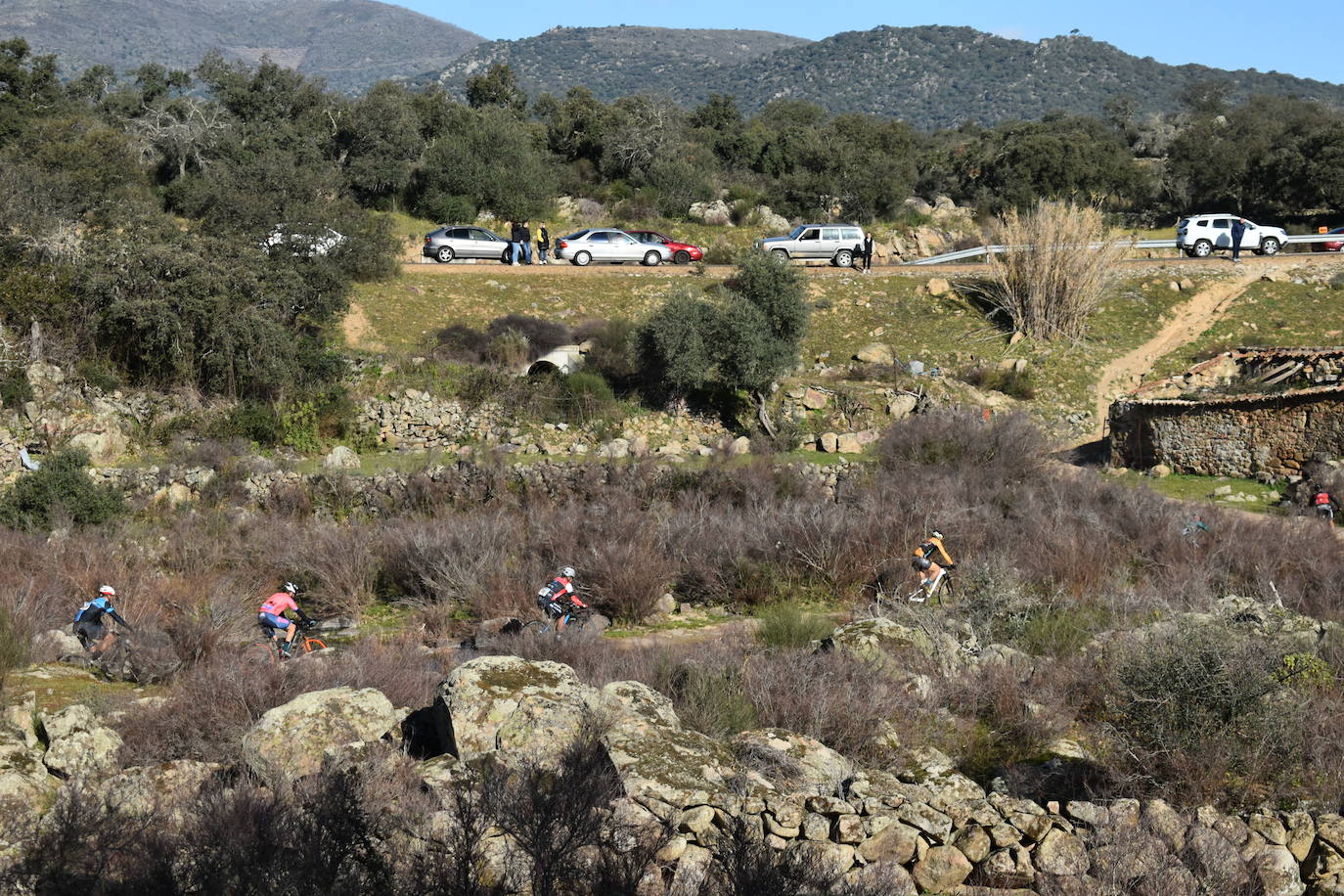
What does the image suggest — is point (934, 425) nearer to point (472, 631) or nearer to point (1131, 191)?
point (472, 631)

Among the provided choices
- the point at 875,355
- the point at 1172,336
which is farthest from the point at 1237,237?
the point at 875,355

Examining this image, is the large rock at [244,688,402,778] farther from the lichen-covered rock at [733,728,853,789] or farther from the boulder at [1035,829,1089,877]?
the boulder at [1035,829,1089,877]

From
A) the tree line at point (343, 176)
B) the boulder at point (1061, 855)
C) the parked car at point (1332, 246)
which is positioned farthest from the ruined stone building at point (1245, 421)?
the boulder at point (1061, 855)

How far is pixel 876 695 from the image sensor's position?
9992mm

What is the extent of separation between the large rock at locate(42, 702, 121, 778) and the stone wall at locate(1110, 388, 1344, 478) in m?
19.9

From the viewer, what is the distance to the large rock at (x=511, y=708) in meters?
8.06

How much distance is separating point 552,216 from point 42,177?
674 inches

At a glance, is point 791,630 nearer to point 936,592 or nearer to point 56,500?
point 936,592

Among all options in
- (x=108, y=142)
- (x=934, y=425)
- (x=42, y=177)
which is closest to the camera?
(x=934, y=425)

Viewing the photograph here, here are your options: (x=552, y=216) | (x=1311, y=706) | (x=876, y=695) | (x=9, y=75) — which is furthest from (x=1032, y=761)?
(x=9, y=75)

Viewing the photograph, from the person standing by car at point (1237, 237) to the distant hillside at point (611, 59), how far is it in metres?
121

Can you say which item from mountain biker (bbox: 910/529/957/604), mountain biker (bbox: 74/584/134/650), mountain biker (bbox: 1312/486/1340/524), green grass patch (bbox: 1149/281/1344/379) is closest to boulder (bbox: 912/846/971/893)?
mountain biker (bbox: 910/529/957/604)

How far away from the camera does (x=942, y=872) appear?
7.11 metres

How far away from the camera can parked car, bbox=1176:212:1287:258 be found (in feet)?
117
